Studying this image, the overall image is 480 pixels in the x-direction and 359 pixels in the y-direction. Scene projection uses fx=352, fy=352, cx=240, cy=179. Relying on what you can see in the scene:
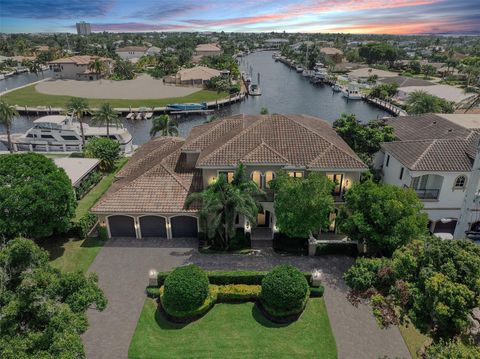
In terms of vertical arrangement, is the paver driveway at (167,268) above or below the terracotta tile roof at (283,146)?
below

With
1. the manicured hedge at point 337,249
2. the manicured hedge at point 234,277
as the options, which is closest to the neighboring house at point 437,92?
the manicured hedge at point 337,249

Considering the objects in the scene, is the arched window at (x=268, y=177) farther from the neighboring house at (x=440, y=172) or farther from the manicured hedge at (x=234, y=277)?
the neighboring house at (x=440, y=172)

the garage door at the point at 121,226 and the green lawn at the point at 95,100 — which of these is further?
the green lawn at the point at 95,100

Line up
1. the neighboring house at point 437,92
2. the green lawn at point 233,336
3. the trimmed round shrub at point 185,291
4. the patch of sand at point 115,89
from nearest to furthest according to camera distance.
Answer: the green lawn at point 233,336 < the trimmed round shrub at point 185,291 < the neighboring house at point 437,92 < the patch of sand at point 115,89

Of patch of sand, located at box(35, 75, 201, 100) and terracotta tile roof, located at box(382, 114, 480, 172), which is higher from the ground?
terracotta tile roof, located at box(382, 114, 480, 172)

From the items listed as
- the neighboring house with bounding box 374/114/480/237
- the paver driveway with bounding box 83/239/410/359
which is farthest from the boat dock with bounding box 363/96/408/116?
the paver driveway with bounding box 83/239/410/359

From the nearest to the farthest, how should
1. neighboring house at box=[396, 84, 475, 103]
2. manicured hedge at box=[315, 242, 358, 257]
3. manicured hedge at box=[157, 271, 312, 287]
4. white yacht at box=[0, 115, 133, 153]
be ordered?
1. manicured hedge at box=[157, 271, 312, 287]
2. manicured hedge at box=[315, 242, 358, 257]
3. white yacht at box=[0, 115, 133, 153]
4. neighboring house at box=[396, 84, 475, 103]

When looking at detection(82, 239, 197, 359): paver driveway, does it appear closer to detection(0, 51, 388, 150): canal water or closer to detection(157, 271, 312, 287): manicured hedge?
detection(157, 271, 312, 287): manicured hedge

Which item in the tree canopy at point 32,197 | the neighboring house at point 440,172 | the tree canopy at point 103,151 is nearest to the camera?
the tree canopy at point 32,197
